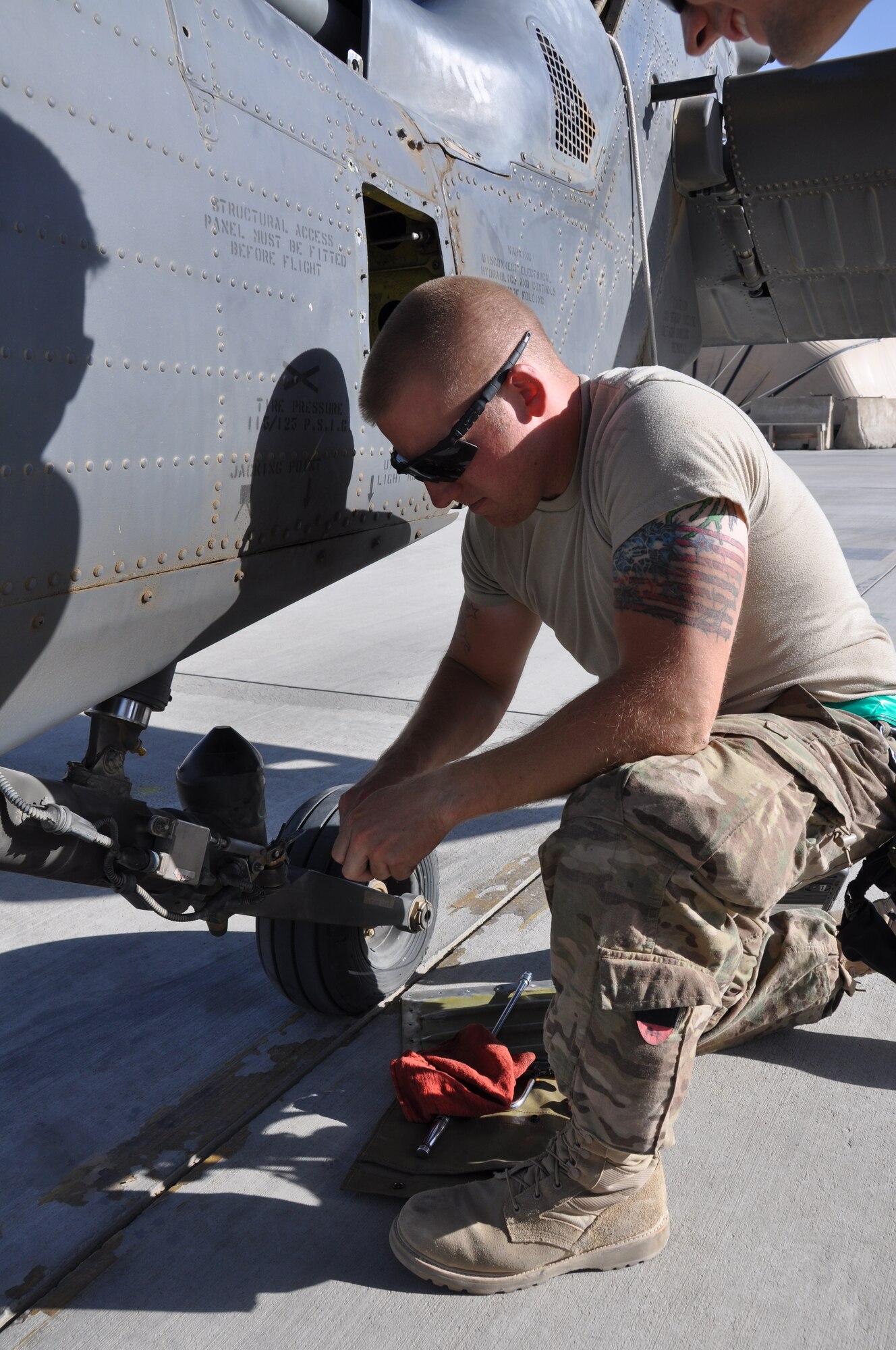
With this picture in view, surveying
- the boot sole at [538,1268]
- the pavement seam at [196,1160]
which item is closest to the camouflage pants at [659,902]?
the boot sole at [538,1268]

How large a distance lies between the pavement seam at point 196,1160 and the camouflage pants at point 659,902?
690 millimetres

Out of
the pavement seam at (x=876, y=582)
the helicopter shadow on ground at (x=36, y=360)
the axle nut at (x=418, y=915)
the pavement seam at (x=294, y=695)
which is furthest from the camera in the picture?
the pavement seam at (x=876, y=582)

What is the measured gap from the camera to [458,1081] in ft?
7.19

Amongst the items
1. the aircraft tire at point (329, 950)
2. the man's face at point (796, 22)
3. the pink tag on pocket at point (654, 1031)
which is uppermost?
the man's face at point (796, 22)

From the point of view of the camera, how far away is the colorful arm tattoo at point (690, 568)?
1.73 m

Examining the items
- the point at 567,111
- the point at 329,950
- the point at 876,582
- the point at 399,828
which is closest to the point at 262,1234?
the point at 329,950

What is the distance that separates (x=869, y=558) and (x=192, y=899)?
7.51 metres

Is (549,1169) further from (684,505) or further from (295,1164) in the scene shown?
(684,505)

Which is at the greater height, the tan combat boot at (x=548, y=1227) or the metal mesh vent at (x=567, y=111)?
the metal mesh vent at (x=567, y=111)

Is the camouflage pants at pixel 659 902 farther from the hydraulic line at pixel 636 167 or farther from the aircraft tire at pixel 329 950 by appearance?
the hydraulic line at pixel 636 167

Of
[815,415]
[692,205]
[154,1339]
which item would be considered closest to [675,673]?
[154,1339]

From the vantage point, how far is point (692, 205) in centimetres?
393

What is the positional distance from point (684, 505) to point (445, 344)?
49 centimetres

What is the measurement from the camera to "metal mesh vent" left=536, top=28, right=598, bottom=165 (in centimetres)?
296
